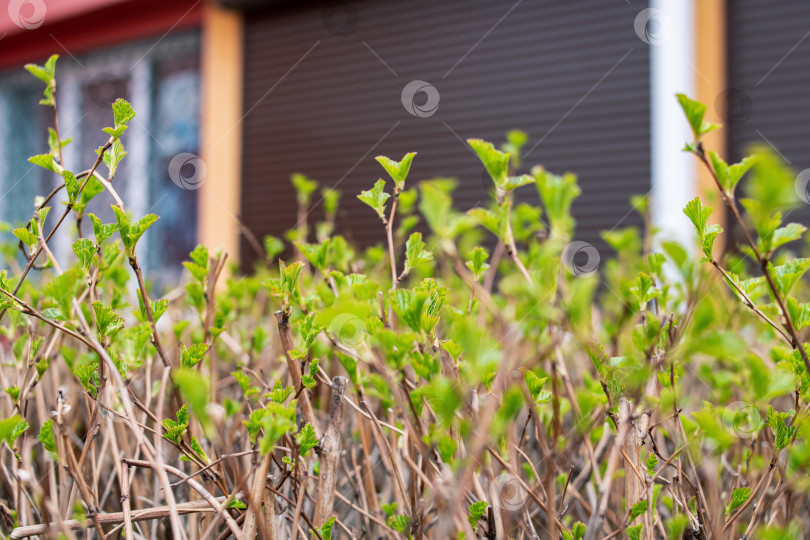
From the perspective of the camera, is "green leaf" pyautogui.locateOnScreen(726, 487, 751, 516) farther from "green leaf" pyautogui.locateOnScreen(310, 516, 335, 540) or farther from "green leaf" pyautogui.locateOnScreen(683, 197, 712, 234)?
"green leaf" pyautogui.locateOnScreen(310, 516, 335, 540)

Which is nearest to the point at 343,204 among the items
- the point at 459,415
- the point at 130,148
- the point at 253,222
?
the point at 253,222

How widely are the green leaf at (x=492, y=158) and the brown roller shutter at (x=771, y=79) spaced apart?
11.4 ft

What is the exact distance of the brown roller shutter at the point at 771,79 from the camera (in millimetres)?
3539

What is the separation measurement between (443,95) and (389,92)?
1.59 feet

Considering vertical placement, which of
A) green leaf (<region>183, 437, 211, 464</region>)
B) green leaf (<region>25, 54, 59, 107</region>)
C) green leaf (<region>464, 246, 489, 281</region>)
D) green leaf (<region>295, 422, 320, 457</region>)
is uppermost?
green leaf (<region>25, 54, 59, 107</region>)

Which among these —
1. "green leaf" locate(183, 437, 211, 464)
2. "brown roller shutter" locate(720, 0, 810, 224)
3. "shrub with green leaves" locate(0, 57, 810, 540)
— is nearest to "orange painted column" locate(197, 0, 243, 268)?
"brown roller shutter" locate(720, 0, 810, 224)

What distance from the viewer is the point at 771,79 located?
11.8 ft

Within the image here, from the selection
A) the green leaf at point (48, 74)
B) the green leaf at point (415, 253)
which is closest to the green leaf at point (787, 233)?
the green leaf at point (415, 253)

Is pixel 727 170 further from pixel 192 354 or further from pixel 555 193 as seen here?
pixel 192 354

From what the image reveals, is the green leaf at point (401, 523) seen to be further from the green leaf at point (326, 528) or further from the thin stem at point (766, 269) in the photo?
the thin stem at point (766, 269)

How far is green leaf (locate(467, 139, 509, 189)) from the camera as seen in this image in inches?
24.9

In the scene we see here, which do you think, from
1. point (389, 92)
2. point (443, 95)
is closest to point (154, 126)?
point (389, 92)

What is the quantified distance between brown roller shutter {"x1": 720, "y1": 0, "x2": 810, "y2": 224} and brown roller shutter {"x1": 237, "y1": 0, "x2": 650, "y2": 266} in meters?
0.51

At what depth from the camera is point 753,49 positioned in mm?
3652
